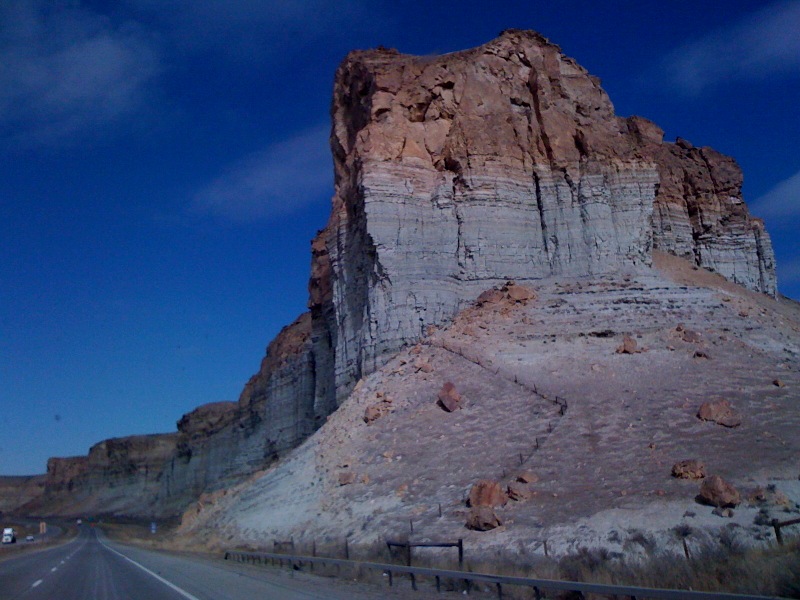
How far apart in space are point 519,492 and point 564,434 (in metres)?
3.89

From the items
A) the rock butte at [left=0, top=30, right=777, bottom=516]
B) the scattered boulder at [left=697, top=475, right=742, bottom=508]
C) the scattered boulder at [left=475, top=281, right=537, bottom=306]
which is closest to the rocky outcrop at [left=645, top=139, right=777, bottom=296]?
the rock butte at [left=0, top=30, right=777, bottom=516]

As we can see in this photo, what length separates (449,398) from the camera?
29.2 meters

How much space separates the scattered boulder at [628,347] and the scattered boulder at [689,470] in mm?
9170

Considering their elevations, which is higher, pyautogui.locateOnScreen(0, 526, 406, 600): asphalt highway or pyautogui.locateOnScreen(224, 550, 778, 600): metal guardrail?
pyautogui.locateOnScreen(224, 550, 778, 600): metal guardrail

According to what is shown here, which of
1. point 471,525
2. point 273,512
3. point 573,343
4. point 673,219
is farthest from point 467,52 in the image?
point 471,525

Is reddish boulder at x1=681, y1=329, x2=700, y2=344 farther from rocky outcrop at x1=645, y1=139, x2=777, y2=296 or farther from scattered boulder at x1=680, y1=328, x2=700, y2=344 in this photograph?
rocky outcrop at x1=645, y1=139, x2=777, y2=296

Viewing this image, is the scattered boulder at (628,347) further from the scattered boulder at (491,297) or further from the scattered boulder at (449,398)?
the scattered boulder at (491,297)

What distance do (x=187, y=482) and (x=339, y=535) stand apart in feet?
223

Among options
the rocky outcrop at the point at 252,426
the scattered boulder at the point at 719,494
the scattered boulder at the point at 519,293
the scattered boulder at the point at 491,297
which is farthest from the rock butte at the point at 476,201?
the scattered boulder at the point at 719,494

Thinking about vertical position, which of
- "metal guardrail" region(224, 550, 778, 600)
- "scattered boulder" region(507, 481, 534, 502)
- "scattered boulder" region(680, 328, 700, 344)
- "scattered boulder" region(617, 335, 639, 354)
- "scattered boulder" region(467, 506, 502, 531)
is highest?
"scattered boulder" region(680, 328, 700, 344)

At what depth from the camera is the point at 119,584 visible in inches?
747

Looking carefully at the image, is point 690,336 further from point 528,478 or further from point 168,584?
point 168,584

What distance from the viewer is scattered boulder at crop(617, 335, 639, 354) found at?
29403 mm

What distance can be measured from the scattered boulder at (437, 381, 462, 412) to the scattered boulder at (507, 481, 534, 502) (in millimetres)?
6991
